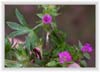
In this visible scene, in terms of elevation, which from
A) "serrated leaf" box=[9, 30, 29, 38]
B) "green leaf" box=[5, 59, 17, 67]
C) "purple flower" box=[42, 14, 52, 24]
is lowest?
"green leaf" box=[5, 59, 17, 67]

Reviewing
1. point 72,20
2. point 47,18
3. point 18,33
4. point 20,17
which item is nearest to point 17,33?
point 18,33

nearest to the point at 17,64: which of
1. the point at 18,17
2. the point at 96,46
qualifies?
the point at 18,17

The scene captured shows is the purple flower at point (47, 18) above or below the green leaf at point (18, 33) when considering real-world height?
above

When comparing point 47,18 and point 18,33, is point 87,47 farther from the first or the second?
point 18,33

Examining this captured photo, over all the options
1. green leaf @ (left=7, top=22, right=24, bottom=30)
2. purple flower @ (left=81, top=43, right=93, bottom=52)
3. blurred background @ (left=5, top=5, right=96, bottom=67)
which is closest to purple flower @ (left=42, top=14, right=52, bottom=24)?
blurred background @ (left=5, top=5, right=96, bottom=67)

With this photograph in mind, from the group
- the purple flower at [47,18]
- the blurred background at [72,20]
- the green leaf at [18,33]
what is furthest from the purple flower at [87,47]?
the green leaf at [18,33]

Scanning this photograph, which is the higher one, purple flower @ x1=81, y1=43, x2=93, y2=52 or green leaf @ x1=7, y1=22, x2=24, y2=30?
green leaf @ x1=7, y1=22, x2=24, y2=30

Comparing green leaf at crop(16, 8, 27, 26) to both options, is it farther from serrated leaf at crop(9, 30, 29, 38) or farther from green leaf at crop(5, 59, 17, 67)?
green leaf at crop(5, 59, 17, 67)

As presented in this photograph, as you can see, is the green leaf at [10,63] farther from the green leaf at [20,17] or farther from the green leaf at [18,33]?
the green leaf at [20,17]

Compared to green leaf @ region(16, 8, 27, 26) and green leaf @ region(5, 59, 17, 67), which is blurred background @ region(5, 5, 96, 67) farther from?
green leaf @ region(5, 59, 17, 67)

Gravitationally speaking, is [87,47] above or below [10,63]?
above
